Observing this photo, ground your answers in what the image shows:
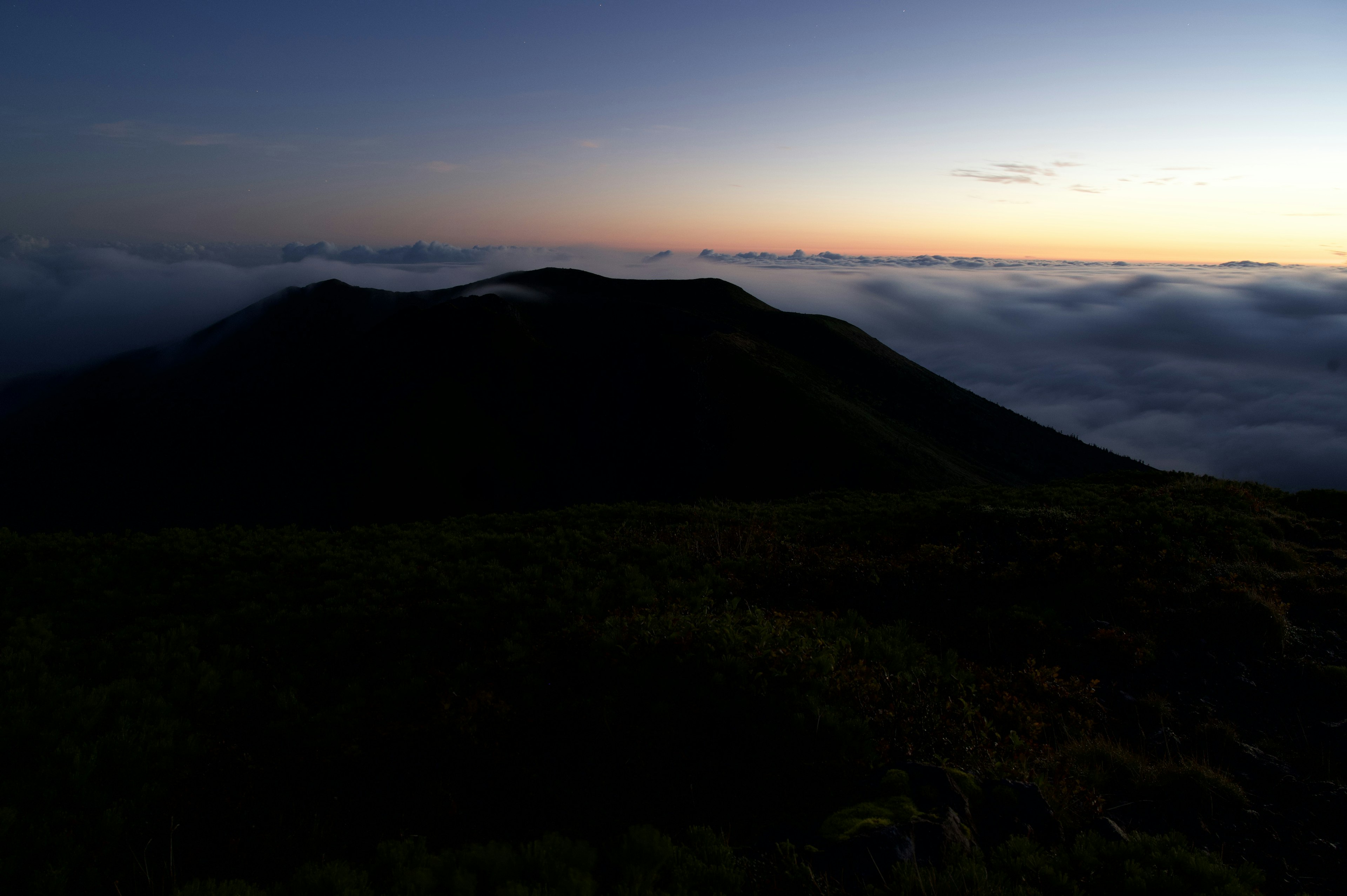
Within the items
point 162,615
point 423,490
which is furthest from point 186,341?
point 162,615

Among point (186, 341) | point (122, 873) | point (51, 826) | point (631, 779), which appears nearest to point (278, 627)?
point (51, 826)

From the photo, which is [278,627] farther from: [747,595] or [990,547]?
[990,547]

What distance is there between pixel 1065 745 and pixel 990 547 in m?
9.58

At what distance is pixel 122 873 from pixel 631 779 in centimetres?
580

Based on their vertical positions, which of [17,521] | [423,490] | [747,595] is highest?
[747,595]

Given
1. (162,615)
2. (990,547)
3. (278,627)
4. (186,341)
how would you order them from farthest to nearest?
(186,341)
(990,547)
(162,615)
(278,627)

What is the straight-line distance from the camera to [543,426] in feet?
295

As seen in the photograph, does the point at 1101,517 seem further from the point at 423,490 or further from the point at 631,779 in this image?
the point at 423,490

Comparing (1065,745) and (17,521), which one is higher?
(1065,745)

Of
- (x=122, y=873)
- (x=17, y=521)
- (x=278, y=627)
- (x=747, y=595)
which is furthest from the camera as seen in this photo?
(x=17, y=521)

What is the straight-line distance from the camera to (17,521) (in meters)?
99.5

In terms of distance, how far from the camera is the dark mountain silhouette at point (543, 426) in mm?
75938

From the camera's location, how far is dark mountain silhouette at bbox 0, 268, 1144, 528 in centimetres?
7594

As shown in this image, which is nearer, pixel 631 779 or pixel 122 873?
pixel 122 873
